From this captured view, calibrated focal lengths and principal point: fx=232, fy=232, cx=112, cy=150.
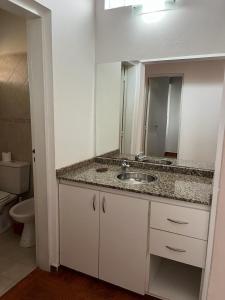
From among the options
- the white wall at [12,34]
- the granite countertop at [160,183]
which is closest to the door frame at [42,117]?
the granite countertop at [160,183]

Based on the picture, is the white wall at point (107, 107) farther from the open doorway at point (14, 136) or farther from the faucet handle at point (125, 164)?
the open doorway at point (14, 136)

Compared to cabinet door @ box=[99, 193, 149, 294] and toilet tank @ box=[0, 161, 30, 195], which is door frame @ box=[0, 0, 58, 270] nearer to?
cabinet door @ box=[99, 193, 149, 294]

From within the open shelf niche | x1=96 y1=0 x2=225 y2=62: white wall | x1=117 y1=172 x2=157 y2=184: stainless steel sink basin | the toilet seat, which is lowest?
the open shelf niche

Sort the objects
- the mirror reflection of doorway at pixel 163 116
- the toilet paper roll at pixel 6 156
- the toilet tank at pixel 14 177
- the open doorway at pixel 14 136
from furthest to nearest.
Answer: the toilet paper roll at pixel 6 156
the toilet tank at pixel 14 177
the open doorway at pixel 14 136
the mirror reflection of doorway at pixel 163 116

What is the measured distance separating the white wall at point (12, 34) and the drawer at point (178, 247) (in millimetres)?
2351

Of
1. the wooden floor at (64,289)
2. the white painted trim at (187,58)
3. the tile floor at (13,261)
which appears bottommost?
the wooden floor at (64,289)

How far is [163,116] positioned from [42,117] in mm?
1039

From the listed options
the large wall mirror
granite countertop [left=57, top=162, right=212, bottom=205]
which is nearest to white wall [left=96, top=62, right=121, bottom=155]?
the large wall mirror

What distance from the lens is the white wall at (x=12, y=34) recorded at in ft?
8.41

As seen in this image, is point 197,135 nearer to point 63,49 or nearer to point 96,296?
point 63,49

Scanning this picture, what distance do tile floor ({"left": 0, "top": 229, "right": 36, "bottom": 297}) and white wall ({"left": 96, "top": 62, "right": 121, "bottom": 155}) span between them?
46.3 inches

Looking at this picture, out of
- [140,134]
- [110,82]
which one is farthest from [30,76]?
[140,134]

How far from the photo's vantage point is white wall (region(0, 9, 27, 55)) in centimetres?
256

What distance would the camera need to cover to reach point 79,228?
1849mm
